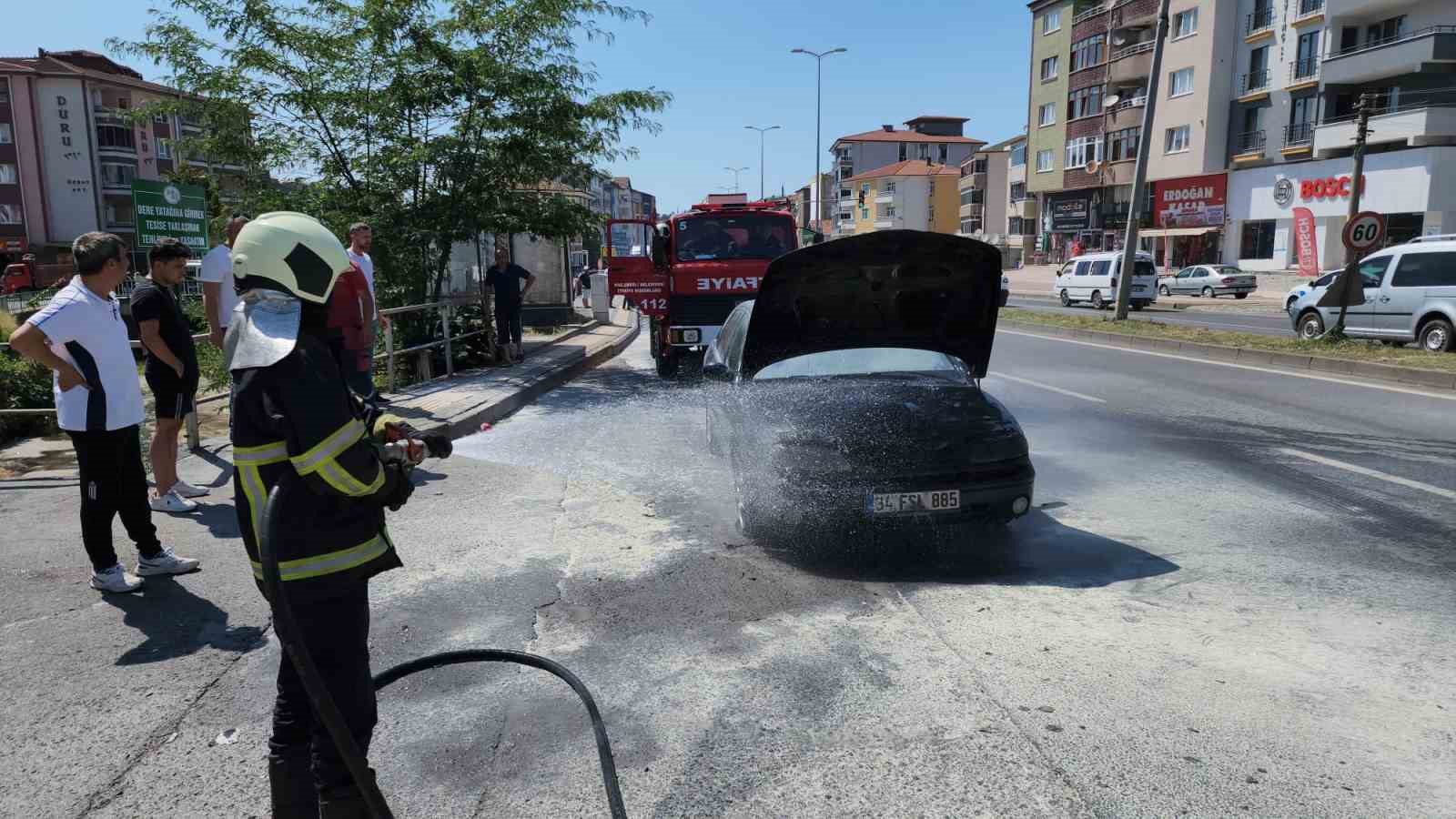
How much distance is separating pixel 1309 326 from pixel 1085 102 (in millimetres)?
41194

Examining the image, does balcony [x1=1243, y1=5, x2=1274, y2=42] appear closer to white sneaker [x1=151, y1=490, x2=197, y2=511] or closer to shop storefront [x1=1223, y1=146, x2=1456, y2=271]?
shop storefront [x1=1223, y1=146, x2=1456, y2=271]

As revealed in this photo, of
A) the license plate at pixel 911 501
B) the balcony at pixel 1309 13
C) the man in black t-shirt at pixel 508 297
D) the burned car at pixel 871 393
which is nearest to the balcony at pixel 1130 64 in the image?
the balcony at pixel 1309 13

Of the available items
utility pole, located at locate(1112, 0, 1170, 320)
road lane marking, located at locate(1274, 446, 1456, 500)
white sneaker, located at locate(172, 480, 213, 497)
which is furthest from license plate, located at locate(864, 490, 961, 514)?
utility pole, located at locate(1112, 0, 1170, 320)

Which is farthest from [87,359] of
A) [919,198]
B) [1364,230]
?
[919,198]

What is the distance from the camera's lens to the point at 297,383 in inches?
88.7

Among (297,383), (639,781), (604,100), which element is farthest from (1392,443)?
(604,100)

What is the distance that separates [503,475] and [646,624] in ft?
11.4

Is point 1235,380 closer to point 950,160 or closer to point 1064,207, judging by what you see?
point 1064,207

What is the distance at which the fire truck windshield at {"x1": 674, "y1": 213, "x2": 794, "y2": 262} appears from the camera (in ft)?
45.2

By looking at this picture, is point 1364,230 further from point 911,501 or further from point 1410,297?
point 911,501

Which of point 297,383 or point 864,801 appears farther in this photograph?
point 864,801

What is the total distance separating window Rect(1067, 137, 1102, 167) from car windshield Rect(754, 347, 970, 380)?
52.0 m

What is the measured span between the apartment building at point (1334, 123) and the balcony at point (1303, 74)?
1.8 inches

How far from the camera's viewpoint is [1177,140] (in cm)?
4678
